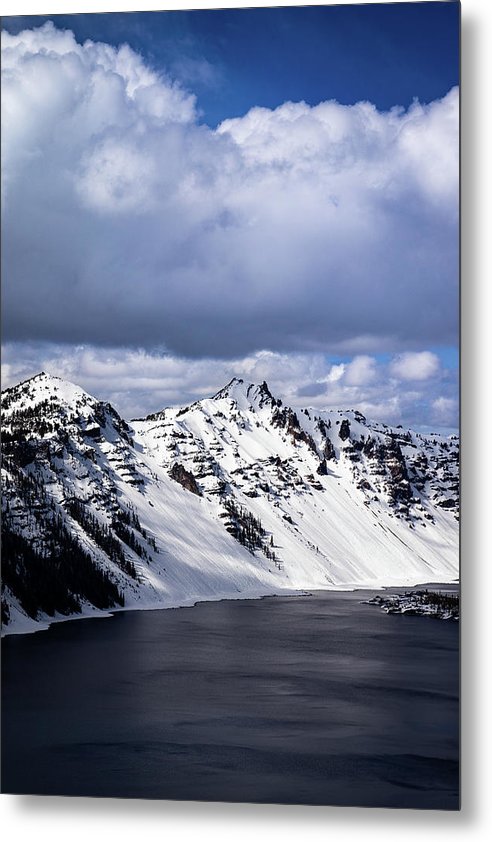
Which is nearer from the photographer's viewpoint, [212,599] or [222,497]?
[212,599]

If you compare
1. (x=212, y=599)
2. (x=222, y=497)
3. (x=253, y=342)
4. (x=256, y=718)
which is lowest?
(x=256, y=718)

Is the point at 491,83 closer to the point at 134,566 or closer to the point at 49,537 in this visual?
the point at 49,537

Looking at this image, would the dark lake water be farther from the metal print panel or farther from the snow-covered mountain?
the snow-covered mountain

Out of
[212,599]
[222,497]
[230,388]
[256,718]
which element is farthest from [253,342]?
[256,718]

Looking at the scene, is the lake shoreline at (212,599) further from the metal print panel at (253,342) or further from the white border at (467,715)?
the white border at (467,715)

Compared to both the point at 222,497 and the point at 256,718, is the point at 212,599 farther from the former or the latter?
the point at 256,718

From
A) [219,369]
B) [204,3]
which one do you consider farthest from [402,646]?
[204,3]
